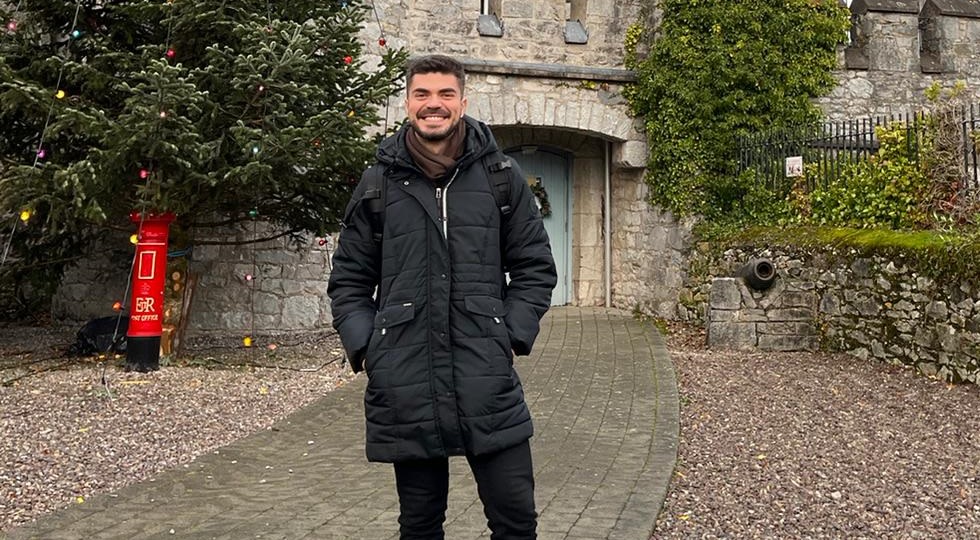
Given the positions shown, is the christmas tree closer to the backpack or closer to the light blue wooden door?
the backpack

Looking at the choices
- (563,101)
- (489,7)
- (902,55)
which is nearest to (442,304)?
(563,101)

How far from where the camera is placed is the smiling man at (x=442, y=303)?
2283 mm

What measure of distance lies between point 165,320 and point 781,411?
15.4ft

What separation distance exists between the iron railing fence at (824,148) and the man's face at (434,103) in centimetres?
605

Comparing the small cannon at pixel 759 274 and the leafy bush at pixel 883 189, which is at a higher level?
the leafy bush at pixel 883 189

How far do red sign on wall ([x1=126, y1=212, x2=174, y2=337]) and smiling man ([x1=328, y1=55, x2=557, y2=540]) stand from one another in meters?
4.50

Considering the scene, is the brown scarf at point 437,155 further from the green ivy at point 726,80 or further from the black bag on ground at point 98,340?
the green ivy at point 726,80

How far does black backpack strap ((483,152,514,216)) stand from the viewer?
2418 millimetres

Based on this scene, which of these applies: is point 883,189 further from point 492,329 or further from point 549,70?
point 492,329

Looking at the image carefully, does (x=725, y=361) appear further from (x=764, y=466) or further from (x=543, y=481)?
(x=543, y=481)

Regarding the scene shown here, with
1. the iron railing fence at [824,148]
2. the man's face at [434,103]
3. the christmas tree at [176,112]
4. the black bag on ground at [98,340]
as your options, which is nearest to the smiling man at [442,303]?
the man's face at [434,103]

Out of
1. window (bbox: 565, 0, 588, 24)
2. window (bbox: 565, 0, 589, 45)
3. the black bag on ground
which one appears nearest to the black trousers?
the black bag on ground

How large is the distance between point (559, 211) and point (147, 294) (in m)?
6.77

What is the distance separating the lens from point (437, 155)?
2.40 m
